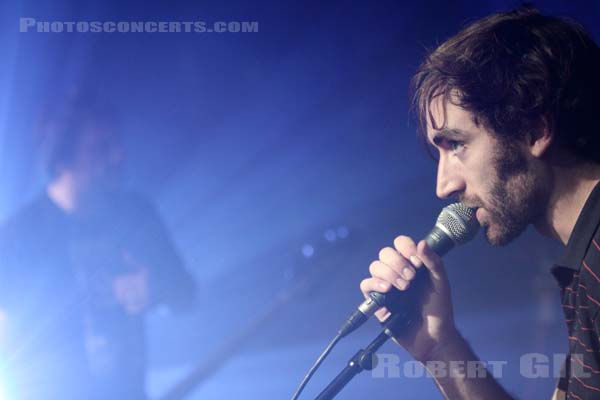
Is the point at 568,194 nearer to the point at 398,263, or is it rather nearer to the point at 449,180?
the point at 449,180

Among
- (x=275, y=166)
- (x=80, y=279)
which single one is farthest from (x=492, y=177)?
(x=80, y=279)

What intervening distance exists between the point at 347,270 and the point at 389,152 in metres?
0.38

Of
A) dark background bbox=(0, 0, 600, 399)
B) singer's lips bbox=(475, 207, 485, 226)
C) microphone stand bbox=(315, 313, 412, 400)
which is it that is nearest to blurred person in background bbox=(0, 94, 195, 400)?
dark background bbox=(0, 0, 600, 399)

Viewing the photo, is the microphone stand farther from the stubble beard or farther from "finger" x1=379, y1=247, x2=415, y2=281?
the stubble beard

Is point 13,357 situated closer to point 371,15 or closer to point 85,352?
point 85,352

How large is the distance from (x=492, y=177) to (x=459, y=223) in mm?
147

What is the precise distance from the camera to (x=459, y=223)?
114 centimetres

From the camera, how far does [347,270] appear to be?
5.33 ft

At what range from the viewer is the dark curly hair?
3.90 feet

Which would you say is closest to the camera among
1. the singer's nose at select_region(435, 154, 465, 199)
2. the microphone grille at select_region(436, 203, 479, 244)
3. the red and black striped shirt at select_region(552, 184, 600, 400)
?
the red and black striped shirt at select_region(552, 184, 600, 400)

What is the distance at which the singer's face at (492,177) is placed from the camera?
1186 millimetres

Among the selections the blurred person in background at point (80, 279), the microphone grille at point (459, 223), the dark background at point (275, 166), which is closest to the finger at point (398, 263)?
the microphone grille at point (459, 223)

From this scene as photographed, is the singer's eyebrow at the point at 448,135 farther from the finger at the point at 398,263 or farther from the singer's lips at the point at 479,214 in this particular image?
the finger at the point at 398,263

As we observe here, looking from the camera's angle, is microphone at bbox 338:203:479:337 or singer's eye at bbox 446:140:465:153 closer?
microphone at bbox 338:203:479:337
